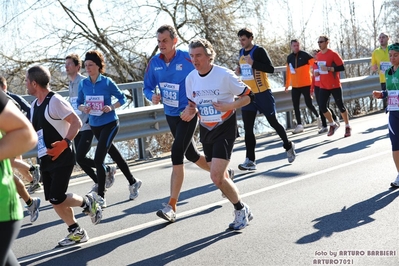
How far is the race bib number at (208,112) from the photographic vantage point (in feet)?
22.1

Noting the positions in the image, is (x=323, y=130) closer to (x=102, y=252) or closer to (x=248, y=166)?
(x=248, y=166)

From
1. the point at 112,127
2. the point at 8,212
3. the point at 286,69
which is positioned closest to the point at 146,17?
the point at 286,69

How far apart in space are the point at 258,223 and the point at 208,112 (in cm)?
117

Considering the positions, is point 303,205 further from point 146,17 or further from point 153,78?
point 146,17

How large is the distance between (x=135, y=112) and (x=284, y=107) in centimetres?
450

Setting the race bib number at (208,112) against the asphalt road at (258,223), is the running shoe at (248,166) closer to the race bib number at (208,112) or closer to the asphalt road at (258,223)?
the asphalt road at (258,223)

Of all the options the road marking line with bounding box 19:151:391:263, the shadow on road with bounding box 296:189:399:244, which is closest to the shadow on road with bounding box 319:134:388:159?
the road marking line with bounding box 19:151:391:263

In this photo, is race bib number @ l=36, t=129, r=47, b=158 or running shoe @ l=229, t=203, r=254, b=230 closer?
race bib number @ l=36, t=129, r=47, b=158

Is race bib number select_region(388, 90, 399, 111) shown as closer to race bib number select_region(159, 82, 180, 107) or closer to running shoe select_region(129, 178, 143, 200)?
race bib number select_region(159, 82, 180, 107)

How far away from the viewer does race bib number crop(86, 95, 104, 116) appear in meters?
8.41

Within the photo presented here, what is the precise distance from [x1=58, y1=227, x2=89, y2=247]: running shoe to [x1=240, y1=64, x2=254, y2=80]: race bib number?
183 inches

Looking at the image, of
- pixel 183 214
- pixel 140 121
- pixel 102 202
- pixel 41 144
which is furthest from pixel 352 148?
pixel 41 144

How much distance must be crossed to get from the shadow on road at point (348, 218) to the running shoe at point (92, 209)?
2071 mm

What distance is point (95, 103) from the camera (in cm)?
845
